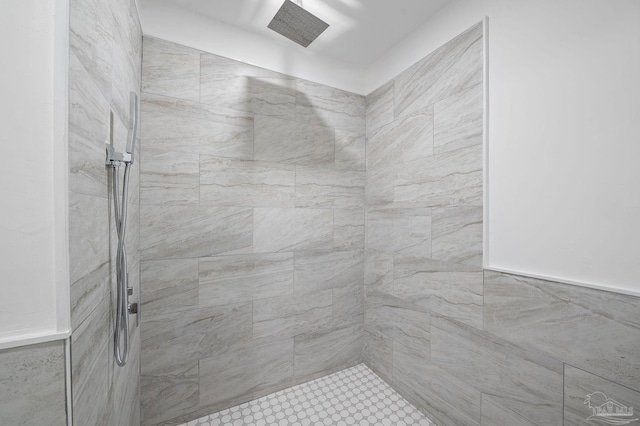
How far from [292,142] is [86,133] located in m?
1.20

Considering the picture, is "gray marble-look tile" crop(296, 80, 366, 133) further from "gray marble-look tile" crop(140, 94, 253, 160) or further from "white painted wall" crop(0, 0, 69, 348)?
"white painted wall" crop(0, 0, 69, 348)

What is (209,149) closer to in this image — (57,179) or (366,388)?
(57,179)

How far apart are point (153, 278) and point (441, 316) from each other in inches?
64.2

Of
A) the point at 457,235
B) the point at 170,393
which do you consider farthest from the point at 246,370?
the point at 457,235

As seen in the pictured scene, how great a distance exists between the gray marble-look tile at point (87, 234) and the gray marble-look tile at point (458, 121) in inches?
62.1

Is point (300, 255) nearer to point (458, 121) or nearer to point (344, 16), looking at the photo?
point (458, 121)

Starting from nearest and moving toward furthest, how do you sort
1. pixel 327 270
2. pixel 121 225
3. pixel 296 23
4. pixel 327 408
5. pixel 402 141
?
pixel 121 225
pixel 296 23
pixel 327 408
pixel 402 141
pixel 327 270

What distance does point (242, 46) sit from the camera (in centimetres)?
163

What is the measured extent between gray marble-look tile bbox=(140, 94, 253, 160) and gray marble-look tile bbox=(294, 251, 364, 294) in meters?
0.82

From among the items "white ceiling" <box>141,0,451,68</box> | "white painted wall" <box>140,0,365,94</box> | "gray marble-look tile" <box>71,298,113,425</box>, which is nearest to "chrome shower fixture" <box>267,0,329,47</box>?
"white ceiling" <box>141,0,451,68</box>

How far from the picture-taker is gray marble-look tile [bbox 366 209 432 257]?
157 cm

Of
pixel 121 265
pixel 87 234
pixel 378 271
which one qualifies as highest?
pixel 87 234

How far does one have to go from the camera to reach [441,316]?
4.81 ft

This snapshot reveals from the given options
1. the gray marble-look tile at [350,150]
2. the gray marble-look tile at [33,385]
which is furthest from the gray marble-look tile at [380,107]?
the gray marble-look tile at [33,385]
